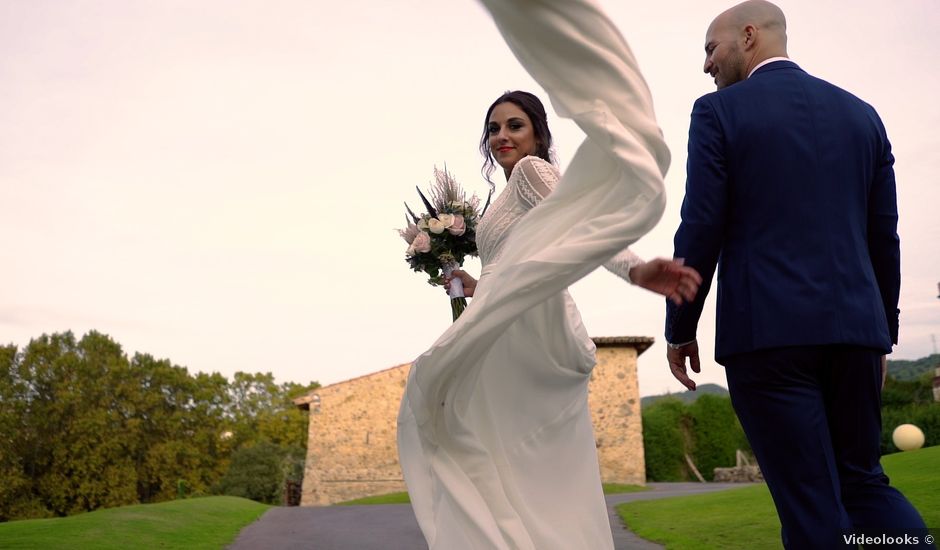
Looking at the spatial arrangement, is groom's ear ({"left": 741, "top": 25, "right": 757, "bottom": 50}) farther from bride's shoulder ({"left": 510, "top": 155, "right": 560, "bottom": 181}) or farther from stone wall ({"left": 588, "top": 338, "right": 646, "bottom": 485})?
stone wall ({"left": 588, "top": 338, "right": 646, "bottom": 485})

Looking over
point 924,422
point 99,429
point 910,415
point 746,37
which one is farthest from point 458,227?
point 99,429

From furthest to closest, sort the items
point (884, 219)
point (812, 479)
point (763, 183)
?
point (884, 219) → point (763, 183) → point (812, 479)

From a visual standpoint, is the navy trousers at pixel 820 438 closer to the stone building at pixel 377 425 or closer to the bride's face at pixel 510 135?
the bride's face at pixel 510 135

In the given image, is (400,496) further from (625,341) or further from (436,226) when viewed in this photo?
(436,226)

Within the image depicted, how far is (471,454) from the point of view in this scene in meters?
3.84

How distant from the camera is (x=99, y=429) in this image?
45.9 meters

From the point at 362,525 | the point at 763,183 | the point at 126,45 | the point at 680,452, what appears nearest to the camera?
the point at 763,183

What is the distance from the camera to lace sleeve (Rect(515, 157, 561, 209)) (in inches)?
165

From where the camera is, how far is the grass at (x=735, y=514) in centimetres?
718

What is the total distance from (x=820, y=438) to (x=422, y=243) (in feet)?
11.0

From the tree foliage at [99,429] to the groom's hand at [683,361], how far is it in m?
42.5

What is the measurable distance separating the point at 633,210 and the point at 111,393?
166 ft

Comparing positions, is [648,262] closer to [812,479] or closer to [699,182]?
[699,182]

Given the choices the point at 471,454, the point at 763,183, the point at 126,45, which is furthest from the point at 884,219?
the point at 126,45
